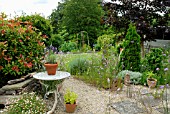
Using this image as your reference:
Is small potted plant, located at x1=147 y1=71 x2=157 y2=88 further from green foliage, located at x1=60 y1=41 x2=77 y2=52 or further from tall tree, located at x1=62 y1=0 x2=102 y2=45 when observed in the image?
tall tree, located at x1=62 y1=0 x2=102 y2=45

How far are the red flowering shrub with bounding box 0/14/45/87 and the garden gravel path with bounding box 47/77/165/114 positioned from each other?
0.73 m

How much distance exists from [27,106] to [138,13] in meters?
5.57

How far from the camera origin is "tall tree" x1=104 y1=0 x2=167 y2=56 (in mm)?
7227

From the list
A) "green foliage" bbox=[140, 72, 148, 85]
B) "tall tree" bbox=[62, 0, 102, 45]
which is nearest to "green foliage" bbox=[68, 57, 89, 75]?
"green foliage" bbox=[140, 72, 148, 85]

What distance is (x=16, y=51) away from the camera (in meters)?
3.65

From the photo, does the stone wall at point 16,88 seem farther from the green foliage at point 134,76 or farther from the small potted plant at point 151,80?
the small potted plant at point 151,80

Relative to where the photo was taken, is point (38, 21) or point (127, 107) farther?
point (38, 21)

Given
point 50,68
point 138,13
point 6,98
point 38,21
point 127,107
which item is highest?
point 138,13

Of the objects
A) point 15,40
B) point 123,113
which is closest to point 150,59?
point 123,113

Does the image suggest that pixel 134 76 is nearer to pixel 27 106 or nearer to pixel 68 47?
pixel 27 106

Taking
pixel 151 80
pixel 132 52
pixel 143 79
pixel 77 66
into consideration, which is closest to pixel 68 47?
pixel 77 66

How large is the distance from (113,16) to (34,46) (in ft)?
13.8

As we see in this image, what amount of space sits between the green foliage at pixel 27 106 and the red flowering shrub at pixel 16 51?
0.77 m

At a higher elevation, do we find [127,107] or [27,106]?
[27,106]
